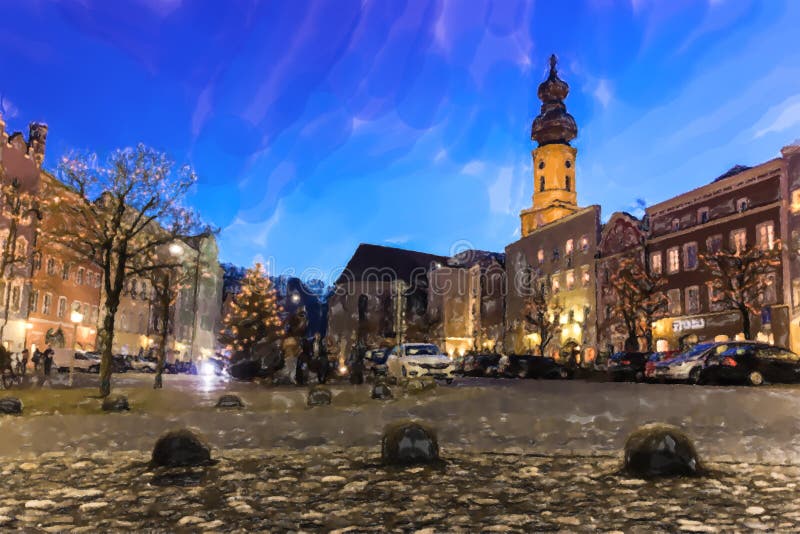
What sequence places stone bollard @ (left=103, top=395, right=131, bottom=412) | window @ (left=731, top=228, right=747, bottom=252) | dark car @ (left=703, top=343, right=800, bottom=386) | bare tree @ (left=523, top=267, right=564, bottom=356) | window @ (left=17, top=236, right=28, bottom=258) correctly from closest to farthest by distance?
stone bollard @ (left=103, top=395, right=131, bottom=412)
dark car @ (left=703, top=343, right=800, bottom=386)
window @ (left=731, top=228, right=747, bottom=252)
window @ (left=17, top=236, right=28, bottom=258)
bare tree @ (left=523, top=267, right=564, bottom=356)

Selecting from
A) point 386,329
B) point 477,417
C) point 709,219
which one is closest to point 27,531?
point 477,417

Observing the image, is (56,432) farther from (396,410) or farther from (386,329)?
(386,329)

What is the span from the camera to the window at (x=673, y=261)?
170 feet

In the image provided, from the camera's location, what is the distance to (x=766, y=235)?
144 feet

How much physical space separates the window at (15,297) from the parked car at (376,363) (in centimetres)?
2407

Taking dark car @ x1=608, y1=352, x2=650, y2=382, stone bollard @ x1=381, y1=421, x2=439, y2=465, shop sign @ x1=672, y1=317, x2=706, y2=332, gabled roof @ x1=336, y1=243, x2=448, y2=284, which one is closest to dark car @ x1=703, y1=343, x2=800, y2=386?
dark car @ x1=608, y1=352, x2=650, y2=382

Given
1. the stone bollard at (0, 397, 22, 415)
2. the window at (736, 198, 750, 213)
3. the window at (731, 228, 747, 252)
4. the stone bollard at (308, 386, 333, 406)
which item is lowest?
the stone bollard at (0, 397, 22, 415)

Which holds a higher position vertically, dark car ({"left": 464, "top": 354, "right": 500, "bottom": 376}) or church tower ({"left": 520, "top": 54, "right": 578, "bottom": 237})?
church tower ({"left": 520, "top": 54, "right": 578, "bottom": 237})

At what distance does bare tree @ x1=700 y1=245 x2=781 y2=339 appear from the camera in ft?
131

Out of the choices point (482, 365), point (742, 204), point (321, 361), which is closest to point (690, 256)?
point (742, 204)

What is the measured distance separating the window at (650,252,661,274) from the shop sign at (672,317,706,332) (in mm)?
4295

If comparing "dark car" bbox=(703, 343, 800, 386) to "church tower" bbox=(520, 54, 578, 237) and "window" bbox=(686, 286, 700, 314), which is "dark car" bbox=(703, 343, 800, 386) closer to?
"window" bbox=(686, 286, 700, 314)

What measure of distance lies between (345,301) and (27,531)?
338ft

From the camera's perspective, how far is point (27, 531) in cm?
462
